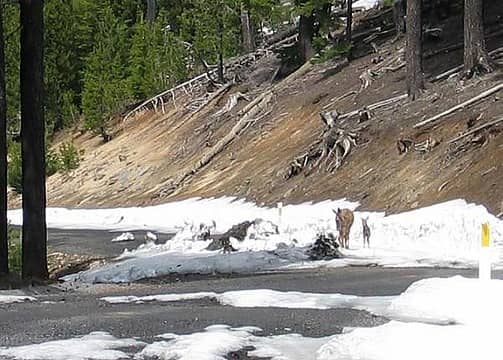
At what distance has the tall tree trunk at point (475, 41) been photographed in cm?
2297

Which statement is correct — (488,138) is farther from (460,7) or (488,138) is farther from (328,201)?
(460,7)

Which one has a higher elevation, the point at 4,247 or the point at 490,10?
the point at 490,10

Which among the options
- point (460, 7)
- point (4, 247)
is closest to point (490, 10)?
point (460, 7)

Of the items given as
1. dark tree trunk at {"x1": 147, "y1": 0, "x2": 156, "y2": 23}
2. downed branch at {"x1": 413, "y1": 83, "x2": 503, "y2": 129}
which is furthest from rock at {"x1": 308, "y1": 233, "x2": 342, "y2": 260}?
dark tree trunk at {"x1": 147, "y1": 0, "x2": 156, "y2": 23}

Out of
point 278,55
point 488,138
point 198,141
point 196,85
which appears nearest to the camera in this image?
point 488,138

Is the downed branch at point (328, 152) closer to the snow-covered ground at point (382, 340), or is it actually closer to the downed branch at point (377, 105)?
the downed branch at point (377, 105)

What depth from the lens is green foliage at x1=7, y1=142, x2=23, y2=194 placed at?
3072 centimetres

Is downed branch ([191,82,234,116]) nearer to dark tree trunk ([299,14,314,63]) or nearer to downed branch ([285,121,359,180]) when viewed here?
dark tree trunk ([299,14,314,63])

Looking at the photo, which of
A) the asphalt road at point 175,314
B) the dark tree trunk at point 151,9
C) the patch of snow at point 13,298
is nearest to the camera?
the asphalt road at point 175,314

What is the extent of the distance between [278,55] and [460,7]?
39.1ft

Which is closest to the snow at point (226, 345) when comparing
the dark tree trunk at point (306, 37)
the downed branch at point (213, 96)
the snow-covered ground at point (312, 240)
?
the snow-covered ground at point (312, 240)

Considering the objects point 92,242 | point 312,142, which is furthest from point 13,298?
point 312,142

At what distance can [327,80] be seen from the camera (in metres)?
34.4

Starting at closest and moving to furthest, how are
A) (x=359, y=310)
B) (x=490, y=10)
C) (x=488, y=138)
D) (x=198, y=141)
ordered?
1. (x=359, y=310)
2. (x=488, y=138)
3. (x=490, y=10)
4. (x=198, y=141)
